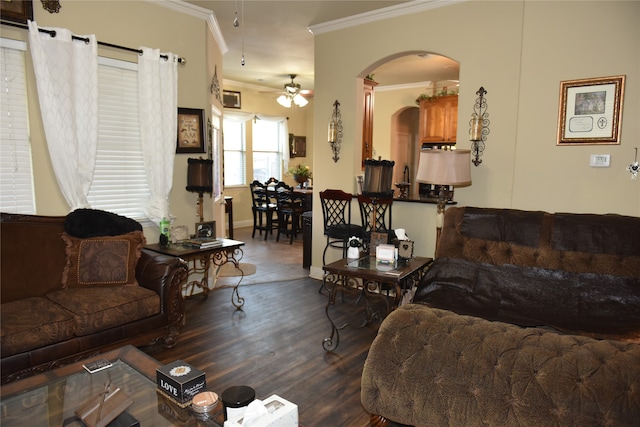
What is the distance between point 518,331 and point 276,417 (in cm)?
127

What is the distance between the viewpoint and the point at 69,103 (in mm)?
3346

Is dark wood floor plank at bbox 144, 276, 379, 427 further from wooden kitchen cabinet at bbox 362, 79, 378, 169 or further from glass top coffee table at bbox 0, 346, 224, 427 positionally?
wooden kitchen cabinet at bbox 362, 79, 378, 169

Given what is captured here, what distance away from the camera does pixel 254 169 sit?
353 inches

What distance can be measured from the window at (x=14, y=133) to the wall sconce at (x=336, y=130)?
9.83ft

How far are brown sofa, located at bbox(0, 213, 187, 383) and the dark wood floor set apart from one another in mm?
362

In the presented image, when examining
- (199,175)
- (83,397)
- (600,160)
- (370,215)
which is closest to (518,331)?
(83,397)

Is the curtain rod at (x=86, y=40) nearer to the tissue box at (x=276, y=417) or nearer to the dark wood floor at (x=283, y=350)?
the dark wood floor at (x=283, y=350)

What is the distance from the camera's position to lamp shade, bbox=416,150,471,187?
132 inches

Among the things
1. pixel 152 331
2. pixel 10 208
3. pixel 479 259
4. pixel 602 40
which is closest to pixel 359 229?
pixel 479 259

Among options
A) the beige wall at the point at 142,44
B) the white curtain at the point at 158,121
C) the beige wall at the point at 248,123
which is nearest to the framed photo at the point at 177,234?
the white curtain at the point at 158,121

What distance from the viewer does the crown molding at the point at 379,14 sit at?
4.07 metres

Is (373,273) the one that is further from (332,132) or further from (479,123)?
(332,132)

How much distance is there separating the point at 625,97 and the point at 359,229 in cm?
262

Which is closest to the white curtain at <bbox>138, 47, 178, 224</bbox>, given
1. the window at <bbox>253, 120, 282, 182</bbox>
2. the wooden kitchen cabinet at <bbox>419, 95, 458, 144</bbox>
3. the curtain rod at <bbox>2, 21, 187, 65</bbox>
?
the curtain rod at <bbox>2, 21, 187, 65</bbox>
